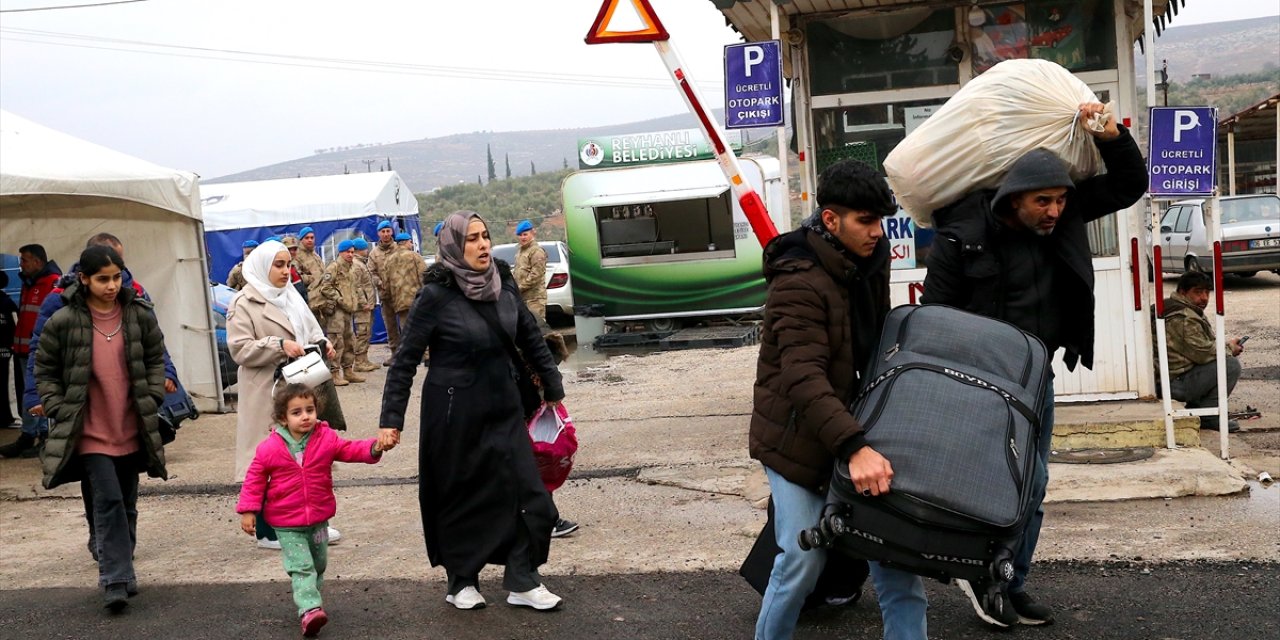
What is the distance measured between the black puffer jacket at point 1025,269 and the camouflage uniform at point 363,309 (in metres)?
11.9

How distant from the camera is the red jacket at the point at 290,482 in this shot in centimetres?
523

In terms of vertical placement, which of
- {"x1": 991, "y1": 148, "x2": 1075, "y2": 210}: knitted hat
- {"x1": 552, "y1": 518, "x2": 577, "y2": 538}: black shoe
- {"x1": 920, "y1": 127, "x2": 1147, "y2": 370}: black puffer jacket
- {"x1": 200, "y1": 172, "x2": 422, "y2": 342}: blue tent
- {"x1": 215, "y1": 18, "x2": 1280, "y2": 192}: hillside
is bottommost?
{"x1": 552, "y1": 518, "x2": 577, "y2": 538}: black shoe

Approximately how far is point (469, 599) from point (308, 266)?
10.6m

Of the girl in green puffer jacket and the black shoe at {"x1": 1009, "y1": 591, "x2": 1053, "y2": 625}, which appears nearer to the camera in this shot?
the black shoe at {"x1": 1009, "y1": 591, "x2": 1053, "y2": 625}

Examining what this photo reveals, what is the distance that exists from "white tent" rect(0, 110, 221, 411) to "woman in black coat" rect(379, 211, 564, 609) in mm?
6130

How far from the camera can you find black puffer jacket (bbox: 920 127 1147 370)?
13.7 ft

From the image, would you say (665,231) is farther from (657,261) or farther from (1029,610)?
(1029,610)

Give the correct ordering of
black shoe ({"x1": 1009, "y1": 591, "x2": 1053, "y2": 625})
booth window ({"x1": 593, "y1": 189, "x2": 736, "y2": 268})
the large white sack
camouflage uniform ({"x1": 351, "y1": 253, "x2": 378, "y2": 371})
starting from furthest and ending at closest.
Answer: booth window ({"x1": 593, "y1": 189, "x2": 736, "y2": 268}) → camouflage uniform ({"x1": 351, "y1": 253, "x2": 378, "y2": 371}) → black shoe ({"x1": 1009, "y1": 591, "x2": 1053, "y2": 625}) → the large white sack

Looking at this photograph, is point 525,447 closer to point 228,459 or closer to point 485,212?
point 228,459

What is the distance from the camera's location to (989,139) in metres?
4.39

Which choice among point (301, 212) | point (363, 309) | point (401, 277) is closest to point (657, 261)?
point (401, 277)

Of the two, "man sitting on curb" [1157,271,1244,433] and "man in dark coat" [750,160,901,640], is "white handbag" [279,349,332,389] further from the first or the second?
"man sitting on curb" [1157,271,1244,433]

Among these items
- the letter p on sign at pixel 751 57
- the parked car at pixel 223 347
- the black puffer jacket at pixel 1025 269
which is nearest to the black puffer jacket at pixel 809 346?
the black puffer jacket at pixel 1025 269

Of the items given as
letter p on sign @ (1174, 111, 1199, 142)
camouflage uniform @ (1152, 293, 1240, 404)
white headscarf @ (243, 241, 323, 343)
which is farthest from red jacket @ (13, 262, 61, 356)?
camouflage uniform @ (1152, 293, 1240, 404)
